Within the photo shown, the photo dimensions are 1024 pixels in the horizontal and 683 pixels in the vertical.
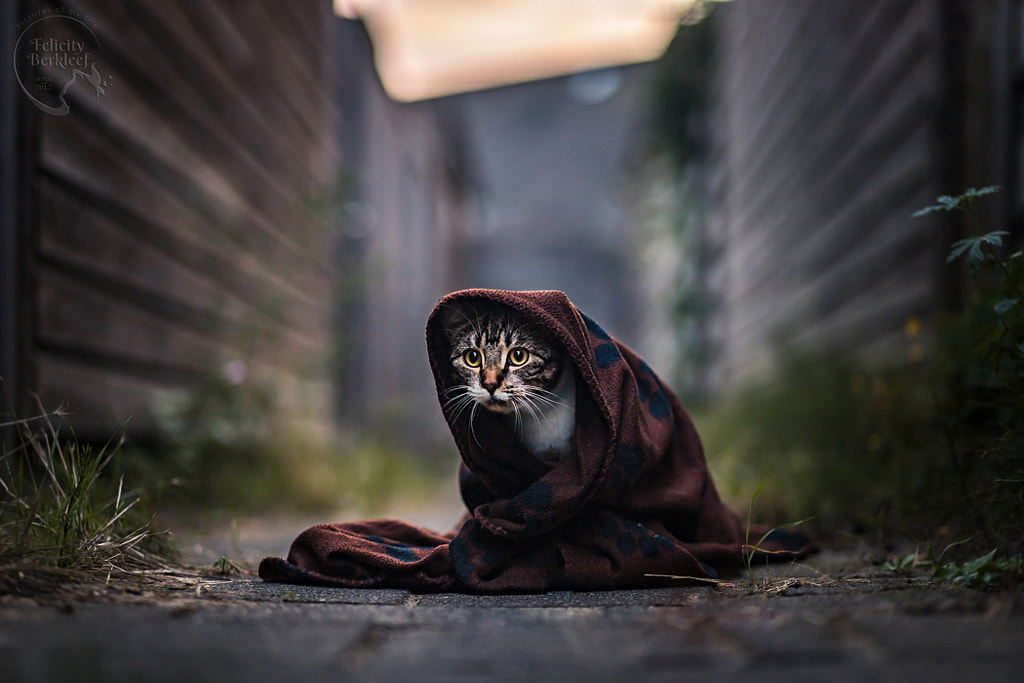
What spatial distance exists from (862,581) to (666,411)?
20.0 inches

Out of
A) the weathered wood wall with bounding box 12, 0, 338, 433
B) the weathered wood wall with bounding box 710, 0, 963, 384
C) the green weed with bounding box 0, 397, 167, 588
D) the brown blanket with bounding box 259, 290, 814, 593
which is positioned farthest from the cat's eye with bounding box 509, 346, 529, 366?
the weathered wood wall with bounding box 710, 0, 963, 384

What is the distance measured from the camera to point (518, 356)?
4.99 ft

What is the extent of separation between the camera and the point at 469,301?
1.54 m

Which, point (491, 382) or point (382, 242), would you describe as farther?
point (382, 242)

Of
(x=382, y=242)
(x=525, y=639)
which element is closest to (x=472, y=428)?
(x=525, y=639)

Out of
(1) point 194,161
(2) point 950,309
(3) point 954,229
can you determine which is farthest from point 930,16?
(1) point 194,161

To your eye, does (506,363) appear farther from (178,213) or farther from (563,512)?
(178,213)

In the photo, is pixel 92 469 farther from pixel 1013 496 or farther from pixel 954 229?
pixel 954 229

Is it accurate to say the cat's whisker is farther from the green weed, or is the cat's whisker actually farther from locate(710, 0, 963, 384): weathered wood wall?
locate(710, 0, 963, 384): weathered wood wall

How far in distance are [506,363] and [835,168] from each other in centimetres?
304

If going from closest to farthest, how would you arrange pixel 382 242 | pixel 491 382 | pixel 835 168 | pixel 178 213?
pixel 491 382 < pixel 178 213 < pixel 835 168 < pixel 382 242

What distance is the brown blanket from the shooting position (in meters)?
1.42

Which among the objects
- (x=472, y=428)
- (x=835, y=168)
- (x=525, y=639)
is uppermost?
(x=835, y=168)

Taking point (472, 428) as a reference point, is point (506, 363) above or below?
above
